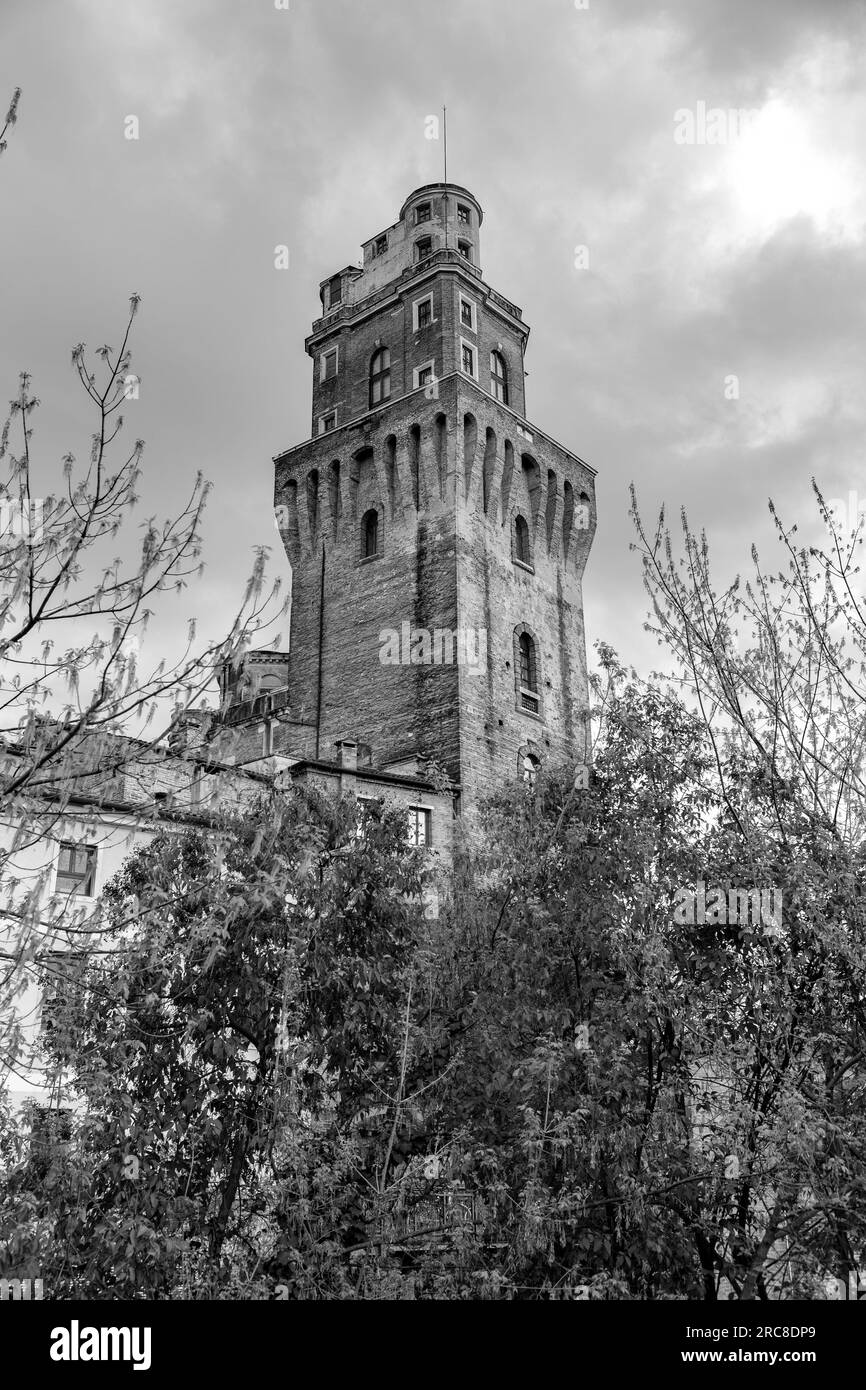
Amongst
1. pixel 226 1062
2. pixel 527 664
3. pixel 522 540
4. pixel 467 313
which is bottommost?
pixel 226 1062

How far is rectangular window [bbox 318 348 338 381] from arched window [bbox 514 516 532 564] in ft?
30.4

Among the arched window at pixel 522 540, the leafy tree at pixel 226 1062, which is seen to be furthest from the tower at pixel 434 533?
the leafy tree at pixel 226 1062

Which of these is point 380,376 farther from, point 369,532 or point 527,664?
point 527,664

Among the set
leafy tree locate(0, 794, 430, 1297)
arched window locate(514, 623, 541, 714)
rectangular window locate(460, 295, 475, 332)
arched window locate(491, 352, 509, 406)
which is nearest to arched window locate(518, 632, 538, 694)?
arched window locate(514, 623, 541, 714)

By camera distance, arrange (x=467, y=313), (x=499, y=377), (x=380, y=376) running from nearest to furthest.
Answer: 1. (x=467, y=313)
2. (x=380, y=376)
3. (x=499, y=377)

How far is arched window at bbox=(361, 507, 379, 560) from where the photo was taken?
3881cm

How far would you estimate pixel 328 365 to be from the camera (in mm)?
43781

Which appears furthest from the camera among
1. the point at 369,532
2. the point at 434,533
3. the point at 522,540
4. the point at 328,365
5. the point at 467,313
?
the point at 328,365

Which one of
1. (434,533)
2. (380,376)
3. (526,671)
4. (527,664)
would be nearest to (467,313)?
(380,376)

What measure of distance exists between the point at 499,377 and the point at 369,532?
7.53 meters

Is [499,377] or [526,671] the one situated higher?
[499,377]

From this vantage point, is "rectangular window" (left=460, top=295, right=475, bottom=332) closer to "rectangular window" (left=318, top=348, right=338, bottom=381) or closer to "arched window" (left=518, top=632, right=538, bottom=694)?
"rectangular window" (left=318, top=348, right=338, bottom=381)

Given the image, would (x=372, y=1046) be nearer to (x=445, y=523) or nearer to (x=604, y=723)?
(x=604, y=723)
